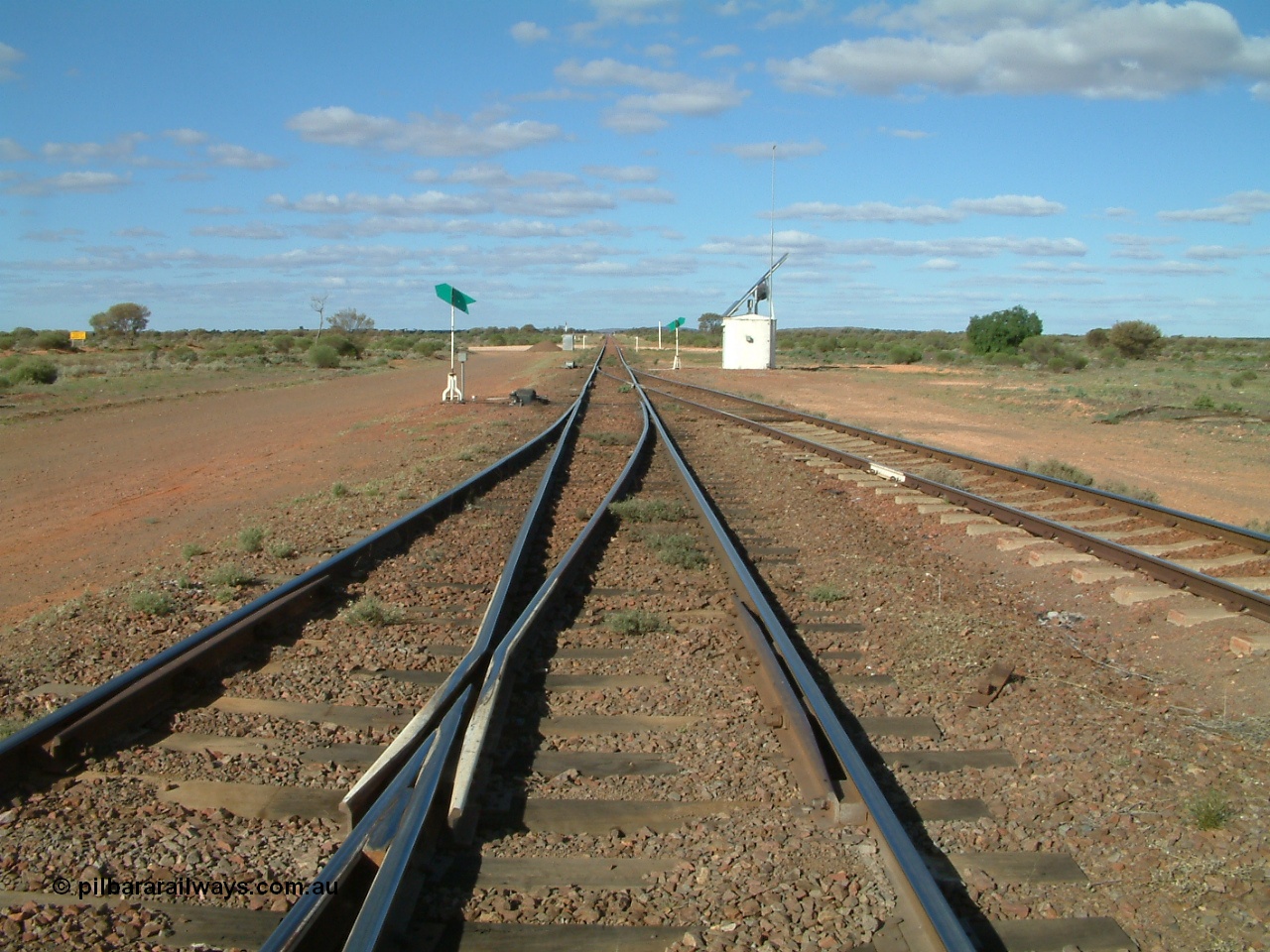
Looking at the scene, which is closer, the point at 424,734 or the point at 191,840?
the point at 191,840

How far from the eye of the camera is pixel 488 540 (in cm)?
982

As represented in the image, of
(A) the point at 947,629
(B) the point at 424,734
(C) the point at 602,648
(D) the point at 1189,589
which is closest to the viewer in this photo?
(B) the point at 424,734

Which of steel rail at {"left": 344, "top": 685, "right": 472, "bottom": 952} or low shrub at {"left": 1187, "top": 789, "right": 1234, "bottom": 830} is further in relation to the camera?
low shrub at {"left": 1187, "top": 789, "right": 1234, "bottom": 830}

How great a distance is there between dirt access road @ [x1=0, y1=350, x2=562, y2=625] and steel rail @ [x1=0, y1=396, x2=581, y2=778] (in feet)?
7.12

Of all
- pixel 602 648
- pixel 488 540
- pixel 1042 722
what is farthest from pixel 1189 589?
pixel 488 540

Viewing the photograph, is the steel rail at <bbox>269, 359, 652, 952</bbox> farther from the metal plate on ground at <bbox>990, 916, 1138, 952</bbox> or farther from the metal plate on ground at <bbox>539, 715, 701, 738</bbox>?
the metal plate on ground at <bbox>990, 916, 1138, 952</bbox>

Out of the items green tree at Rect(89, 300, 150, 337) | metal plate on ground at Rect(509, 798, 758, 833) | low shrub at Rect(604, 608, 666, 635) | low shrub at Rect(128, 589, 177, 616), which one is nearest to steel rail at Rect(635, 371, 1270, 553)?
low shrub at Rect(604, 608, 666, 635)

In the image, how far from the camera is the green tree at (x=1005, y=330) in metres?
81.5

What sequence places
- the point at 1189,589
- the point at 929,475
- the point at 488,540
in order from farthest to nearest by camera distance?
the point at 929,475, the point at 488,540, the point at 1189,589

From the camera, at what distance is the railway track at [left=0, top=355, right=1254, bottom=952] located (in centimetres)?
362

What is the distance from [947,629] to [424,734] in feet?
12.8

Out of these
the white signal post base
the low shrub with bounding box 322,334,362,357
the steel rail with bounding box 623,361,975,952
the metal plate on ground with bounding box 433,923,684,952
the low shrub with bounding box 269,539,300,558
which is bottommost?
the metal plate on ground with bounding box 433,923,684,952

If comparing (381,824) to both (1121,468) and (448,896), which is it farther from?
(1121,468)

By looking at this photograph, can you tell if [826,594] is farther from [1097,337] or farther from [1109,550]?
[1097,337]
